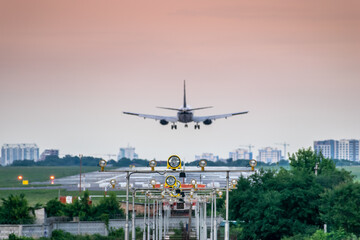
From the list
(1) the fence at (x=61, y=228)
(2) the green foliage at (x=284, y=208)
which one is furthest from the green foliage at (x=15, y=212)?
(2) the green foliage at (x=284, y=208)

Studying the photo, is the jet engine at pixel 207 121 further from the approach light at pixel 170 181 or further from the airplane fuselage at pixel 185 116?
the approach light at pixel 170 181

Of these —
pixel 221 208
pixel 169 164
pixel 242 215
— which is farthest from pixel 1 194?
pixel 169 164

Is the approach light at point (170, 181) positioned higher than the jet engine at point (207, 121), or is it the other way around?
the jet engine at point (207, 121)

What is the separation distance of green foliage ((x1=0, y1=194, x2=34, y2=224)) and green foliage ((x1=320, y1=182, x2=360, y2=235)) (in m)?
27.4

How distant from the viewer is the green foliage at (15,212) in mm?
74406

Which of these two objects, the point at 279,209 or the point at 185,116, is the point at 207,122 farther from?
the point at 279,209

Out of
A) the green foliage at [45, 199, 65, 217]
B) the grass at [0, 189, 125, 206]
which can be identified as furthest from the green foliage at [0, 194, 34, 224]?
the grass at [0, 189, 125, 206]

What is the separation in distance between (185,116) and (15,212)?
33.4 m

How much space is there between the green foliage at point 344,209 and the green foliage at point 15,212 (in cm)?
2738

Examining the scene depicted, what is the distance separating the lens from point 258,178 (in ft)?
283

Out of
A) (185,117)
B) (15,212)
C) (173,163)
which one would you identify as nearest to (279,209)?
(15,212)

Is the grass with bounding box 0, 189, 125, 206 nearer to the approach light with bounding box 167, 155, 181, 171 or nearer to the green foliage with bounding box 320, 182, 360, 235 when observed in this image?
the green foliage with bounding box 320, 182, 360, 235

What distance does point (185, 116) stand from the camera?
339 feet

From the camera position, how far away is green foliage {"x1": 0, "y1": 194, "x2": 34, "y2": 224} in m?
74.4
